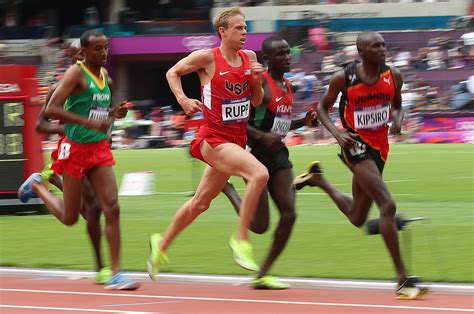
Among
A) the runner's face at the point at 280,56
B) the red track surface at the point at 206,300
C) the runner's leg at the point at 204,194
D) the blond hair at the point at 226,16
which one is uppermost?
the blond hair at the point at 226,16

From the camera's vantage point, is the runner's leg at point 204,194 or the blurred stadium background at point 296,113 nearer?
the runner's leg at point 204,194

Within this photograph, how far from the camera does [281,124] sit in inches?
384

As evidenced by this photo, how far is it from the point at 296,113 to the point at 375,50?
27321mm

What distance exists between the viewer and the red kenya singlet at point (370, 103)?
911 centimetres

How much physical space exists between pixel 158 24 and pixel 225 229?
31883 mm

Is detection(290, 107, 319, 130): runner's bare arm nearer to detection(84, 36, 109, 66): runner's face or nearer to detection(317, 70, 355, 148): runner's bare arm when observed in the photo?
detection(317, 70, 355, 148): runner's bare arm

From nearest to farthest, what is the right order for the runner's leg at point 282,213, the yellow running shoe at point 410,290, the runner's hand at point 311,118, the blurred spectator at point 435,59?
1. the yellow running shoe at point 410,290
2. the runner's leg at point 282,213
3. the runner's hand at point 311,118
4. the blurred spectator at point 435,59

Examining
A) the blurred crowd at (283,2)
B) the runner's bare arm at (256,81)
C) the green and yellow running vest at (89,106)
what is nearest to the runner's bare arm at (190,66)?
the runner's bare arm at (256,81)

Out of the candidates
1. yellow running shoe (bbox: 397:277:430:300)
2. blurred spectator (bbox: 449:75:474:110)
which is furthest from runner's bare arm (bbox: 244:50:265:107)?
blurred spectator (bbox: 449:75:474:110)

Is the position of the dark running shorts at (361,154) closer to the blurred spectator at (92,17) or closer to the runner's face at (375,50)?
the runner's face at (375,50)

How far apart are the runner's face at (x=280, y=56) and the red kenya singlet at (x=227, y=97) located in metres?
0.43

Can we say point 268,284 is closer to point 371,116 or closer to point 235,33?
point 371,116

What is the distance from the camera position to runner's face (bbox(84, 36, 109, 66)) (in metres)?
9.38

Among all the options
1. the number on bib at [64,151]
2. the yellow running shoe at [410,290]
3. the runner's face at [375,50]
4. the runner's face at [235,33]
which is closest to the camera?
the yellow running shoe at [410,290]
